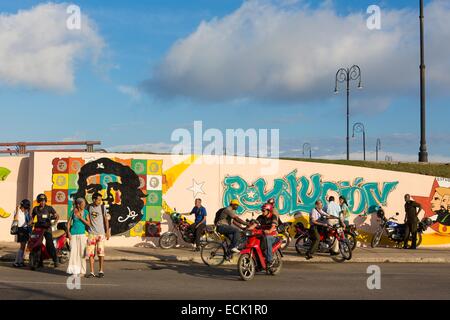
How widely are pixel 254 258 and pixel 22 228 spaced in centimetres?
625

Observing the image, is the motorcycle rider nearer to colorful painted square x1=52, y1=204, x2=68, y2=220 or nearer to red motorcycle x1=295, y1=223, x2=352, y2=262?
colorful painted square x1=52, y1=204, x2=68, y2=220

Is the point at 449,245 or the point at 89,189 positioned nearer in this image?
the point at 89,189

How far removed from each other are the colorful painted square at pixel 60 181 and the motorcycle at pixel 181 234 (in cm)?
395

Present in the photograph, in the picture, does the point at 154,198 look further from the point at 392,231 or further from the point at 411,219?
the point at 411,219

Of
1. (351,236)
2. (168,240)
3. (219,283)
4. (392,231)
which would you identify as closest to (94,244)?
(219,283)

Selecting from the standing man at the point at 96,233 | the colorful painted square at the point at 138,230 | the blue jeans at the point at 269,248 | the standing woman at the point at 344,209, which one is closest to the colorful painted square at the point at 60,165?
the colorful painted square at the point at 138,230

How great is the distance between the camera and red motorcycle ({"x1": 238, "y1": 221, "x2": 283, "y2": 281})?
13406 mm

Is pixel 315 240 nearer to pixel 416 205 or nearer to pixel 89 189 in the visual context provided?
pixel 416 205

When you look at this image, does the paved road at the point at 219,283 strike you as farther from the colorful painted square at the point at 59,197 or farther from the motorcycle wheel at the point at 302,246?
the colorful painted square at the point at 59,197

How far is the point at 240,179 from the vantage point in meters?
22.2

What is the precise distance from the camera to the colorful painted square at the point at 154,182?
2159 cm
